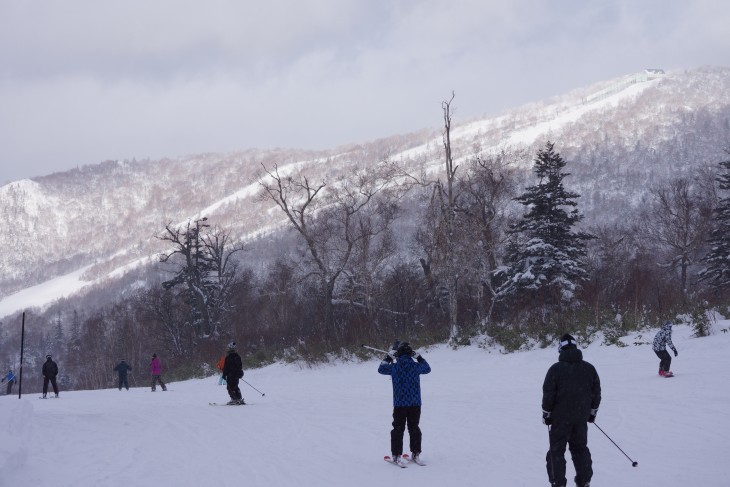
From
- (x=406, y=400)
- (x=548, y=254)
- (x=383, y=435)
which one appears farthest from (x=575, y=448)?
(x=548, y=254)

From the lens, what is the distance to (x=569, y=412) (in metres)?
7.71

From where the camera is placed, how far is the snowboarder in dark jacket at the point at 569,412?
770 centimetres

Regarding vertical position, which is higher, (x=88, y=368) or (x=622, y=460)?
(x=622, y=460)

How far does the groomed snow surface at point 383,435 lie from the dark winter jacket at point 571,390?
1188mm

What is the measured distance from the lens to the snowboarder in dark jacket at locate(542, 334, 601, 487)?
7699mm

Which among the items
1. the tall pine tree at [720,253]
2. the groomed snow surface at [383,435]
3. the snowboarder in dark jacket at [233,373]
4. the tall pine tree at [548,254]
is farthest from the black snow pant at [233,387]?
the tall pine tree at [720,253]

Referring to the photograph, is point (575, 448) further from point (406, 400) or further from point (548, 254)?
point (548, 254)

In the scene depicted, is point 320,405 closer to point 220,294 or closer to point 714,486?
point 714,486

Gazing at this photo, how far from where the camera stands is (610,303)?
27031 millimetres

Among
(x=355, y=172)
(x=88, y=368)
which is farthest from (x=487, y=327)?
(x=88, y=368)

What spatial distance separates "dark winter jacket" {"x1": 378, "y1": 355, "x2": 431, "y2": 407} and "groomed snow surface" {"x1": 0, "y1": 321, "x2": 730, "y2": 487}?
3.03ft

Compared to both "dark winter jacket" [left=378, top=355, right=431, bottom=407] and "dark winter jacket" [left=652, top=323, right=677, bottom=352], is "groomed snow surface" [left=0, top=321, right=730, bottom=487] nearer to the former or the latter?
"dark winter jacket" [left=652, top=323, right=677, bottom=352]

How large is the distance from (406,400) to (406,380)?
0.91 ft

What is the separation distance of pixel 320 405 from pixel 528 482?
10502 millimetres
